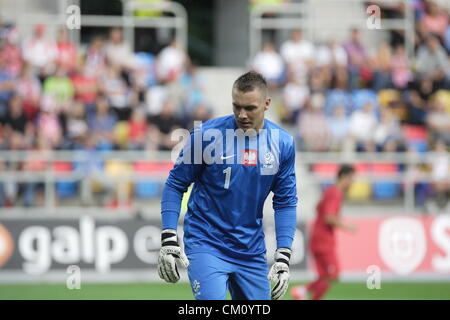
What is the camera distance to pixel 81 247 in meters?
17.5

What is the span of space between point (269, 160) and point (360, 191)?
42.0 feet

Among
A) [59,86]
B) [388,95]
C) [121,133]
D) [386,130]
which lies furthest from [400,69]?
[59,86]

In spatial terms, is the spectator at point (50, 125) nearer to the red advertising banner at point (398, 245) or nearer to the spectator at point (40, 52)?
the spectator at point (40, 52)

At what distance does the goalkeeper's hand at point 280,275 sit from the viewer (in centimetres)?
773

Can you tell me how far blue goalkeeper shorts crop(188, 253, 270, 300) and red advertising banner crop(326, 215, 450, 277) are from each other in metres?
10.6

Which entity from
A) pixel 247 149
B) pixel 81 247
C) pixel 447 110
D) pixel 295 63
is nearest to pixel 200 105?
pixel 295 63

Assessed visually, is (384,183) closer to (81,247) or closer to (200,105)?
(200,105)

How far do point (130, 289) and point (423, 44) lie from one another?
10.9 meters

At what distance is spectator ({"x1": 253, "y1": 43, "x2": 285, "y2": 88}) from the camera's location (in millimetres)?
21844

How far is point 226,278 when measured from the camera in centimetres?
777

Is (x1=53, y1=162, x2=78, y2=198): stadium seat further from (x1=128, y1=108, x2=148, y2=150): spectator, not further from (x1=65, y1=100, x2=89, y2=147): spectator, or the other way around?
(x1=128, y1=108, x2=148, y2=150): spectator

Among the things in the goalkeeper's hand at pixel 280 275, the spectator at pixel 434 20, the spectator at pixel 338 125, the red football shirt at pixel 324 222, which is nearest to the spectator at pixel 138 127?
the spectator at pixel 338 125

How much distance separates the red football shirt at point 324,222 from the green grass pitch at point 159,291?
1.02 metres

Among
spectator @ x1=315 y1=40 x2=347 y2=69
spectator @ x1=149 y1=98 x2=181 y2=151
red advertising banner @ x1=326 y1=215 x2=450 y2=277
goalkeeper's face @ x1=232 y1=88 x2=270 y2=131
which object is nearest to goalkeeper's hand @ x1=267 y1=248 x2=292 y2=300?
goalkeeper's face @ x1=232 y1=88 x2=270 y2=131
